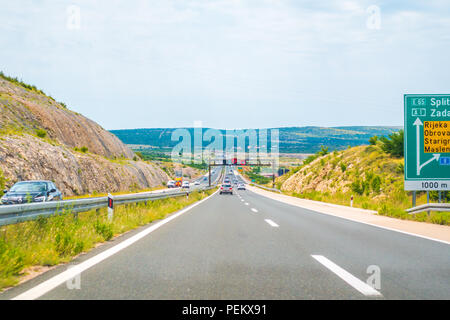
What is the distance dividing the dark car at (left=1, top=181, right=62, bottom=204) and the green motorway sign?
52.1ft

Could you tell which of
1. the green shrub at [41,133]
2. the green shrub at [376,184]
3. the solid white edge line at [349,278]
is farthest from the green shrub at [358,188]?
the solid white edge line at [349,278]

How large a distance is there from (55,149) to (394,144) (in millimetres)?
33348

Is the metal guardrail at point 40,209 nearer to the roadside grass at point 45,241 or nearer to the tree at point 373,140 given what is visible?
the roadside grass at point 45,241

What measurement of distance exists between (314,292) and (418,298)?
1150 mm

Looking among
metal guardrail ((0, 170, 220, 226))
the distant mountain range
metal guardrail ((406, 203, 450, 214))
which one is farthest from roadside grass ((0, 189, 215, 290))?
the distant mountain range

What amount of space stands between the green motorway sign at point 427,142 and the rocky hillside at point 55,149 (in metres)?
18.0

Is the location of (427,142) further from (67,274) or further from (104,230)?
(67,274)

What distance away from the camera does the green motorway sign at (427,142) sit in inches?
647

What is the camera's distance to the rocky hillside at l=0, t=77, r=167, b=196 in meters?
28.7

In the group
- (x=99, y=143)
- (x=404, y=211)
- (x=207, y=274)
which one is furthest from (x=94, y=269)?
(x=99, y=143)

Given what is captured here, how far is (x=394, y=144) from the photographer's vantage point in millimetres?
40344

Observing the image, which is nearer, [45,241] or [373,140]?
[45,241]

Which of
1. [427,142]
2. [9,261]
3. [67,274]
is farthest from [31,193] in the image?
[427,142]
